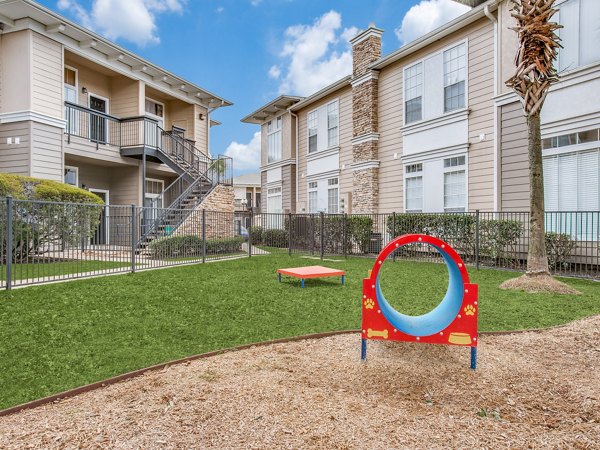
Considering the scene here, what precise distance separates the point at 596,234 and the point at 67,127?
17474 mm

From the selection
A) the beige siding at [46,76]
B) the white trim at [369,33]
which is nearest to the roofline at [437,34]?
the white trim at [369,33]

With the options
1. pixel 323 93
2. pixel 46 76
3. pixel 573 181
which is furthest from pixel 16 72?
pixel 573 181

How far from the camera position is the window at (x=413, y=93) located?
1566cm

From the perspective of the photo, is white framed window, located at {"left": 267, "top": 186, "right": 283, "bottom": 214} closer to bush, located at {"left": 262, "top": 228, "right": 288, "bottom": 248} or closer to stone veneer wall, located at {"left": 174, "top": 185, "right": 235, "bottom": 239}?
stone veneer wall, located at {"left": 174, "top": 185, "right": 235, "bottom": 239}

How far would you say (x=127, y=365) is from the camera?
411 cm

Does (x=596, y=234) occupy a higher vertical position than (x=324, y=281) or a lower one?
higher

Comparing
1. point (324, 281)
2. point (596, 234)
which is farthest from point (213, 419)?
point (596, 234)

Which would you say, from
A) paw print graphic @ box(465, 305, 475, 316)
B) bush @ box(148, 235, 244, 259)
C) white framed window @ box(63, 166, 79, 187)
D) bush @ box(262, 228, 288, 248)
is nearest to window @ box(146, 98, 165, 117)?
white framed window @ box(63, 166, 79, 187)

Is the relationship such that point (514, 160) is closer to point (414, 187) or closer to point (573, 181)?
point (573, 181)

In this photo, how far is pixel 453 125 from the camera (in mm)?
14344

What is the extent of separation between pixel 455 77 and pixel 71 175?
50.7ft

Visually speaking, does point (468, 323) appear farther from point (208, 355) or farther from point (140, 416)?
point (140, 416)

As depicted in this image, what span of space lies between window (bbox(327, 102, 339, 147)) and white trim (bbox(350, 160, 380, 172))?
2563 millimetres

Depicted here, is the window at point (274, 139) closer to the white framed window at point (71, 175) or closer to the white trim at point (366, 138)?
the white trim at point (366, 138)
